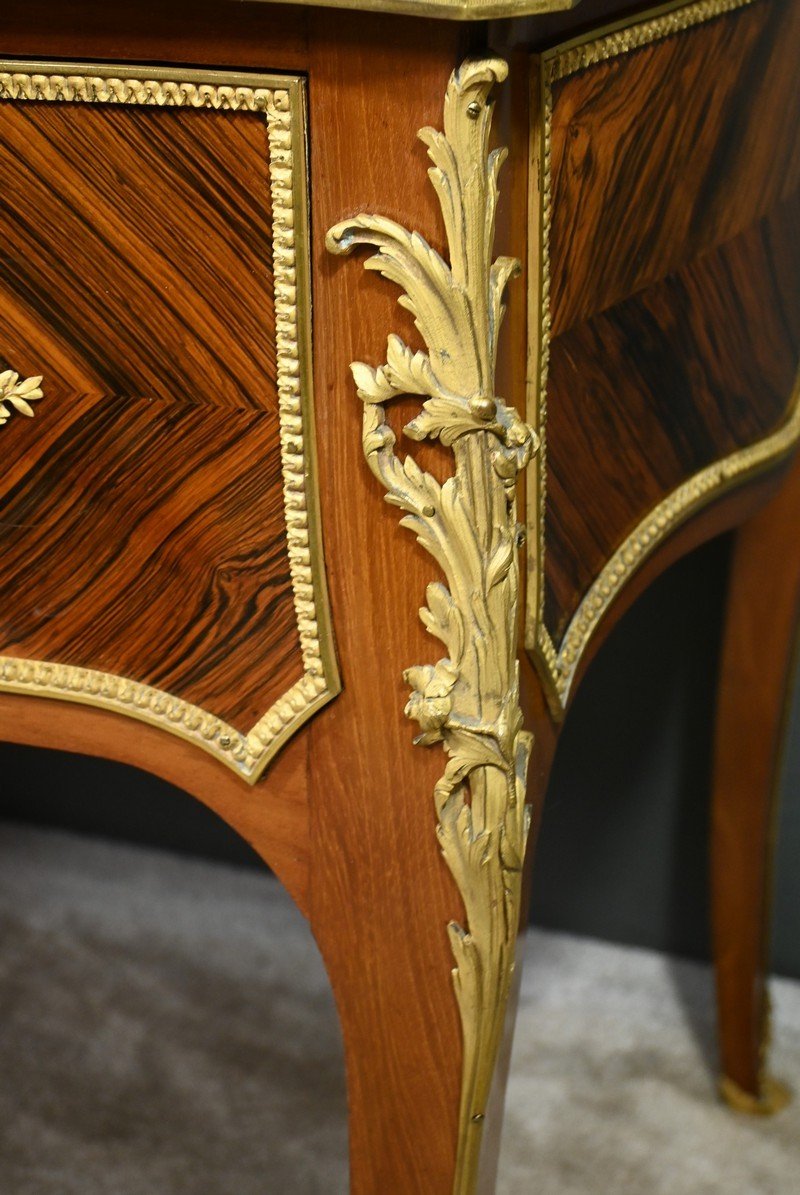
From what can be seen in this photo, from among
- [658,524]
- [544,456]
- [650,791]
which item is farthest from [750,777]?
[544,456]

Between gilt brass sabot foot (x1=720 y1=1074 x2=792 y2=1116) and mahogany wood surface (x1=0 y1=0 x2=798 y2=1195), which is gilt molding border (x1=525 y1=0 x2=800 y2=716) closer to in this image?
mahogany wood surface (x1=0 y1=0 x2=798 y2=1195)

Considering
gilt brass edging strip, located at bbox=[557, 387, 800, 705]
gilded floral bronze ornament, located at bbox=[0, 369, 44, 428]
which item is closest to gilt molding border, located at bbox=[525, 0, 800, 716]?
gilt brass edging strip, located at bbox=[557, 387, 800, 705]

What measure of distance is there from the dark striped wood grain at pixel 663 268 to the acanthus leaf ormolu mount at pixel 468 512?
8 cm

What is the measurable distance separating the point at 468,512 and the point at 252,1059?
705 mm

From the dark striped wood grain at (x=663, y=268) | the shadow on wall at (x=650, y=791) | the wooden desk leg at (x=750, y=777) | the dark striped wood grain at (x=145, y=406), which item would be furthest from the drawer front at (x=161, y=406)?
the shadow on wall at (x=650, y=791)

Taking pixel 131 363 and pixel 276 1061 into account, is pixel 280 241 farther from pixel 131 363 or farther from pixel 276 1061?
pixel 276 1061

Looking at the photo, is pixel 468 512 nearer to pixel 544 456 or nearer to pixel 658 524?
pixel 544 456

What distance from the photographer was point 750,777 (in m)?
0.97

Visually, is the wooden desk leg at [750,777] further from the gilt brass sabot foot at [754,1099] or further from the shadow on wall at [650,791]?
the shadow on wall at [650,791]

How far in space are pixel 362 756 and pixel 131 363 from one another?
0.16 metres

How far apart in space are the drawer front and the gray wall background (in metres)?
0.61

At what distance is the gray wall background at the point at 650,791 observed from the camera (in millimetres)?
1103

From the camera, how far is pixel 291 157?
0.44 metres

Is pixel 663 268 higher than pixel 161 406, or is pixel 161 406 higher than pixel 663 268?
pixel 663 268
